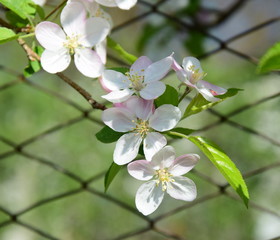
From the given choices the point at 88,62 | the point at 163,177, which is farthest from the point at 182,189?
the point at 88,62

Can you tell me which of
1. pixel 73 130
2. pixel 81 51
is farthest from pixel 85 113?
pixel 73 130

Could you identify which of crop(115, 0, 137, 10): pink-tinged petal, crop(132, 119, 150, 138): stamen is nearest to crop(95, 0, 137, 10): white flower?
crop(115, 0, 137, 10): pink-tinged petal

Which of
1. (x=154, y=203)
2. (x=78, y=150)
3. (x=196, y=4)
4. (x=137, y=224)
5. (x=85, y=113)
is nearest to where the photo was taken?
(x=154, y=203)

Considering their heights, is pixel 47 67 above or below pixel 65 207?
below

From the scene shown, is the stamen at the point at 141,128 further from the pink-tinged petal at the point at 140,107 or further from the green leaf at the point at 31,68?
the green leaf at the point at 31,68

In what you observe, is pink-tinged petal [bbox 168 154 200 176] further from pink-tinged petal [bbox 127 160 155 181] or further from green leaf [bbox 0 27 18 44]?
green leaf [bbox 0 27 18 44]

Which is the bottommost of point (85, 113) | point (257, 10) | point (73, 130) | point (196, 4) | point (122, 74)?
point (122, 74)

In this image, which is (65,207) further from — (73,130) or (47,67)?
(47,67)

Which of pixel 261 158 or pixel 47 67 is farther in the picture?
pixel 261 158

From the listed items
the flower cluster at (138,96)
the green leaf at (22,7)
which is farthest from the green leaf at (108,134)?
the green leaf at (22,7)
